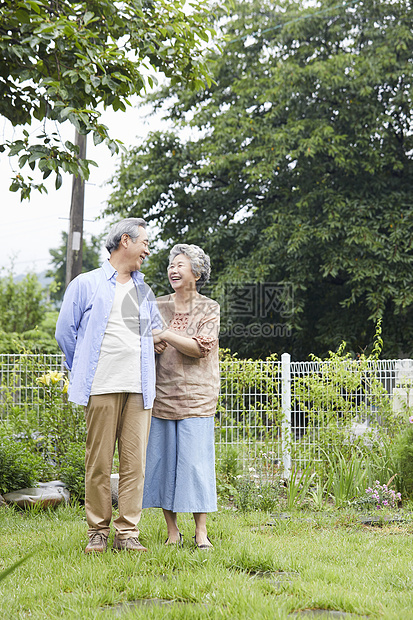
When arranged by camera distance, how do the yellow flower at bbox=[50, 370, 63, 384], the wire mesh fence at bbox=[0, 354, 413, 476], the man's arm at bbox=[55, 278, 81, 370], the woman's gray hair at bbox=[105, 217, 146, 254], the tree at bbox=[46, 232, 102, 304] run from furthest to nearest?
the tree at bbox=[46, 232, 102, 304], the wire mesh fence at bbox=[0, 354, 413, 476], the yellow flower at bbox=[50, 370, 63, 384], the woman's gray hair at bbox=[105, 217, 146, 254], the man's arm at bbox=[55, 278, 81, 370]

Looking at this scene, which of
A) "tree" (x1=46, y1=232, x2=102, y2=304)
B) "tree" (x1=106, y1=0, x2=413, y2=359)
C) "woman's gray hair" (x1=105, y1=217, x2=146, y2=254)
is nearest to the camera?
"woman's gray hair" (x1=105, y1=217, x2=146, y2=254)

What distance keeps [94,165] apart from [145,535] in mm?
2524

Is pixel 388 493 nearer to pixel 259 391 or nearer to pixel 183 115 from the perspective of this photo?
pixel 259 391

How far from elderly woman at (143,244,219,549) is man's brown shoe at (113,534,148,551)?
27 cm

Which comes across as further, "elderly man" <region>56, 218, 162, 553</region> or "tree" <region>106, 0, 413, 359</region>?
"tree" <region>106, 0, 413, 359</region>

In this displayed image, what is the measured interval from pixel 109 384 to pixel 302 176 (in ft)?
32.6

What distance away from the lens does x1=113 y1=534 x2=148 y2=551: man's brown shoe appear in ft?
11.3

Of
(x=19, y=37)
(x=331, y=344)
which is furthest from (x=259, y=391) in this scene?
(x=331, y=344)

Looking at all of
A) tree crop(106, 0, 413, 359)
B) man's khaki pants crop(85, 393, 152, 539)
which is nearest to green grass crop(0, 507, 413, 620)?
Result: man's khaki pants crop(85, 393, 152, 539)

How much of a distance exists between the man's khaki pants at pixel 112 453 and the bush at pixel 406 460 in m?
2.96

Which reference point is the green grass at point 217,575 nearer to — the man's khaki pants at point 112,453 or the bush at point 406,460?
the man's khaki pants at point 112,453

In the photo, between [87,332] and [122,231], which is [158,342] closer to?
[87,332]

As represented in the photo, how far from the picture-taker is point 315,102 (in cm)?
1214

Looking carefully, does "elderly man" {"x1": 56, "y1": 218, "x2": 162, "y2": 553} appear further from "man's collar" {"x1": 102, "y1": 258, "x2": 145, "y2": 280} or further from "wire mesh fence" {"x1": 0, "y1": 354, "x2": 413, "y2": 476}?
"wire mesh fence" {"x1": 0, "y1": 354, "x2": 413, "y2": 476}
